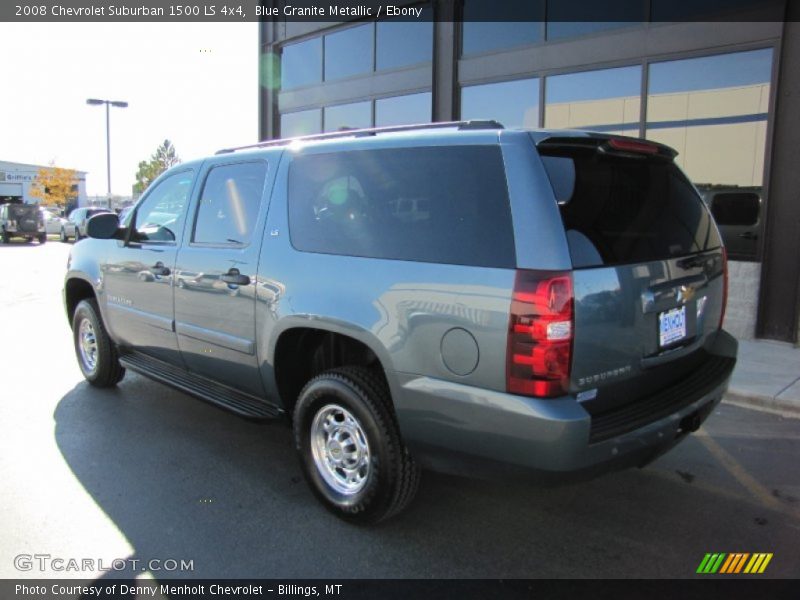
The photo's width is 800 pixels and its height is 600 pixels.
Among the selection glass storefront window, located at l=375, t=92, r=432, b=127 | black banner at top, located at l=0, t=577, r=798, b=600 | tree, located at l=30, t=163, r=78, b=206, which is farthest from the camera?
tree, located at l=30, t=163, r=78, b=206

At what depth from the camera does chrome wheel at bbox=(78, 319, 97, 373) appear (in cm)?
546

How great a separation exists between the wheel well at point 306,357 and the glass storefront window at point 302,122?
10.2 metres

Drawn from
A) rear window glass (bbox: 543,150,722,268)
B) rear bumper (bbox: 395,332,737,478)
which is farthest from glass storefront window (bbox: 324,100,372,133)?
rear bumper (bbox: 395,332,737,478)

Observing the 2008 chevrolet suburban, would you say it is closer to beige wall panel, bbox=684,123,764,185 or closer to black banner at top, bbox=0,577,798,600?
black banner at top, bbox=0,577,798,600

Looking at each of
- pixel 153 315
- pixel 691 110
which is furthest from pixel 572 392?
pixel 691 110

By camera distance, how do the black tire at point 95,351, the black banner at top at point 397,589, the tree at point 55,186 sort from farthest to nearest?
1. the tree at point 55,186
2. the black tire at point 95,351
3. the black banner at top at point 397,589

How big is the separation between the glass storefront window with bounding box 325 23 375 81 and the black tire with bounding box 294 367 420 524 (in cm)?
985

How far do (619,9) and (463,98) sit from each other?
2833mm

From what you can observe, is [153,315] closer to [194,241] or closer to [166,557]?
[194,241]

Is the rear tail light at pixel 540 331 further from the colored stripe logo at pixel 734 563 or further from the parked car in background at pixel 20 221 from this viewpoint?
the parked car in background at pixel 20 221

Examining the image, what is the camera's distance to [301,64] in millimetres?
13328

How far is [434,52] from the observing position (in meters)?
10.4

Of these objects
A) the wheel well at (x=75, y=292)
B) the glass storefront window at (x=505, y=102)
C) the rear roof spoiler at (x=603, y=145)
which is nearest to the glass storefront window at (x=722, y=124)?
the glass storefront window at (x=505, y=102)

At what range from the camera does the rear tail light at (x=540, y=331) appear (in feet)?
7.88
